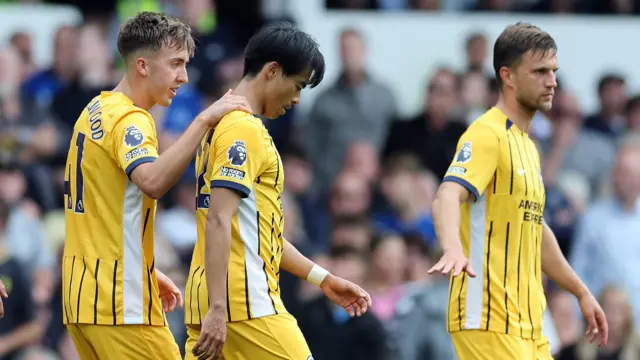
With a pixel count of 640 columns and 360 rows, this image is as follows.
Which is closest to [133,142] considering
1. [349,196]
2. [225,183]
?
[225,183]

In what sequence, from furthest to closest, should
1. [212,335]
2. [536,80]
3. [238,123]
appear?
[536,80]
[238,123]
[212,335]

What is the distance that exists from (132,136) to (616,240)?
679 centimetres

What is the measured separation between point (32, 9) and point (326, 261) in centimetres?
453

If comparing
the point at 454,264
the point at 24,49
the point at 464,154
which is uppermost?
A: the point at 464,154

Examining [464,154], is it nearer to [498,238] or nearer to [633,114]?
[498,238]

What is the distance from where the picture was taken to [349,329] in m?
11.5

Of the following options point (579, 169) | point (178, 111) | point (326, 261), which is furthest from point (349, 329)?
point (579, 169)

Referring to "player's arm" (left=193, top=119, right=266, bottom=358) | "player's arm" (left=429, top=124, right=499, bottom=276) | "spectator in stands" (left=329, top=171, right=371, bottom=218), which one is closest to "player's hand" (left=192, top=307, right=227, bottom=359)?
"player's arm" (left=193, top=119, right=266, bottom=358)

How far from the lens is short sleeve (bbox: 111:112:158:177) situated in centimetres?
655

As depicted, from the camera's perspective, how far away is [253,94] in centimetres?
677

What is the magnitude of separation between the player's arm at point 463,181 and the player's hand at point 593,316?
1013 mm

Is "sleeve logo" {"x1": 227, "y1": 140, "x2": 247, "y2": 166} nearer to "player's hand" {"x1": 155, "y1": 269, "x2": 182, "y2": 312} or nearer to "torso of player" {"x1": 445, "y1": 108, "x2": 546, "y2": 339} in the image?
"player's hand" {"x1": 155, "y1": 269, "x2": 182, "y2": 312}

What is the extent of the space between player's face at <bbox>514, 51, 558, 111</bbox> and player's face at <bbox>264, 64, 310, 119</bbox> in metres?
1.39

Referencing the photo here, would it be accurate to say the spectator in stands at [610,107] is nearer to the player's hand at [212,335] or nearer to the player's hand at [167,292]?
the player's hand at [167,292]
